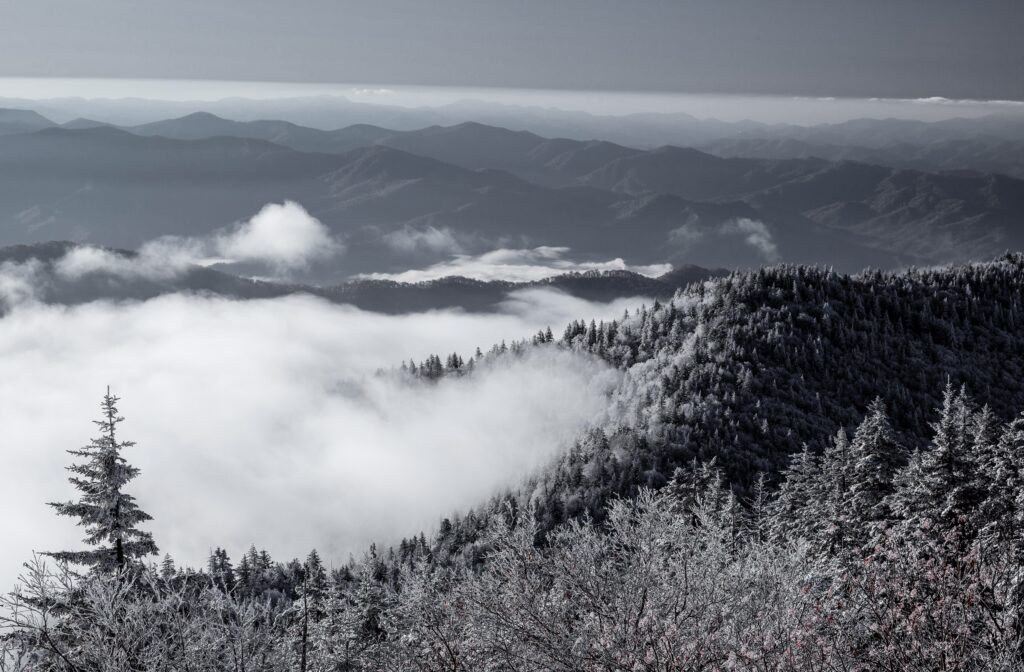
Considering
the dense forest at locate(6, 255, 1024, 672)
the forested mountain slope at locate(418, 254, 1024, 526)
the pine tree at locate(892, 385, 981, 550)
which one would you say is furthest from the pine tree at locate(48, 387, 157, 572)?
the forested mountain slope at locate(418, 254, 1024, 526)

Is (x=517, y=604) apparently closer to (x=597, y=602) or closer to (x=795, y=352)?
(x=597, y=602)

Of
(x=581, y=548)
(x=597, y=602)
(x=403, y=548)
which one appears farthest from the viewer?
(x=403, y=548)

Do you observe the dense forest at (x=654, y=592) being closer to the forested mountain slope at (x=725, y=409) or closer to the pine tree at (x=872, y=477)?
the pine tree at (x=872, y=477)

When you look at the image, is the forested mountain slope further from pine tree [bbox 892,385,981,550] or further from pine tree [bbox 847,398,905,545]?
pine tree [bbox 892,385,981,550]

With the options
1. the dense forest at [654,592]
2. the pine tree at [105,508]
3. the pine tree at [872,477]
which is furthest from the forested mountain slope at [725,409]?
the pine tree at [105,508]

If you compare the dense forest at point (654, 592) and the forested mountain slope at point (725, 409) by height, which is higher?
the dense forest at point (654, 592)

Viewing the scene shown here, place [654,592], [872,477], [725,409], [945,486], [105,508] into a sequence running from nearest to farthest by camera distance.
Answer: [654,592] → [105,508] → [945,486] → [872,477] → [725,409]

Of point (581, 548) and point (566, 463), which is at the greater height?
point (581, 548)

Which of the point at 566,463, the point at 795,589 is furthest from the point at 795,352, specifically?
the point at 795,589

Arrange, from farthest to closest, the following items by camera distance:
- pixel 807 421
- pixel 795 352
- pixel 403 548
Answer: pixel 795 352
pixel 807 421
pixel 403 548

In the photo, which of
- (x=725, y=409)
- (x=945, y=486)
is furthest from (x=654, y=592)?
(x=725, y=409)

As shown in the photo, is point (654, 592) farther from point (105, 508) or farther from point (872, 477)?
point (872, 477)
